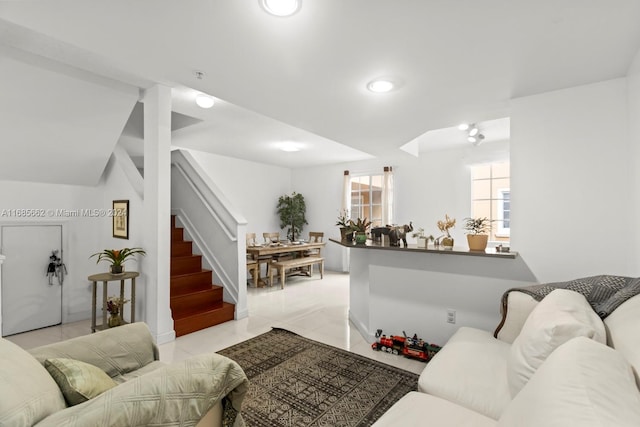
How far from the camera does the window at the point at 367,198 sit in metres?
7.11

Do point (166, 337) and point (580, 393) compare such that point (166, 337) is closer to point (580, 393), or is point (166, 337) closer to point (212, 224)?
point (212, 224)

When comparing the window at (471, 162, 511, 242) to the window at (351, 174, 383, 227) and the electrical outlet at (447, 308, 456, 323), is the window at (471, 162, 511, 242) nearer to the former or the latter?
the window at (351, 174, 383, 227)

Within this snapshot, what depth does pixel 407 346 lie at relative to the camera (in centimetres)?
291

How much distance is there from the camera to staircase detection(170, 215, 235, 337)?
143 inches

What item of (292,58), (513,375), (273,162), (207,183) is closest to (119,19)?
(292,58)

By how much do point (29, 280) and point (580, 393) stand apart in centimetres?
517

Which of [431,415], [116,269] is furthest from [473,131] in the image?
[116,269]

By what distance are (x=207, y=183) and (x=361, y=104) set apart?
2.73m

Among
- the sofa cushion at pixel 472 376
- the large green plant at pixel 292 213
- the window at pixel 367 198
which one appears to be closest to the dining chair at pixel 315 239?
the large green plant at pixel 292 213

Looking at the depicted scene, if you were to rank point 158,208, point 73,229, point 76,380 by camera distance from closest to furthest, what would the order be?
point 76,380, point 158,208, point 73,229

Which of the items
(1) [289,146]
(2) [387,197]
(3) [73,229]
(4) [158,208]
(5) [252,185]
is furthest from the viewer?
(5) [252,185]

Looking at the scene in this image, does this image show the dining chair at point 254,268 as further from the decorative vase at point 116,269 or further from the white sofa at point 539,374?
the white sofa at point 539,374

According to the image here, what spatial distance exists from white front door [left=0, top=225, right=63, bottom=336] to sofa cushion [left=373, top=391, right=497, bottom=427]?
4.45 m

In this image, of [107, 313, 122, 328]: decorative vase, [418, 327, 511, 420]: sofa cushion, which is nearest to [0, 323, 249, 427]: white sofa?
[418, 327, 511, 420]: sofa cushion
